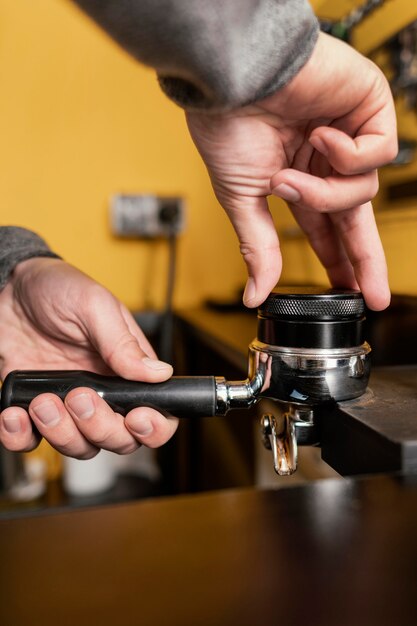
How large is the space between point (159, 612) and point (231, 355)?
0.99 ft

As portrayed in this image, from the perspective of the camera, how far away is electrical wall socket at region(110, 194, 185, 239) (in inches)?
46.1

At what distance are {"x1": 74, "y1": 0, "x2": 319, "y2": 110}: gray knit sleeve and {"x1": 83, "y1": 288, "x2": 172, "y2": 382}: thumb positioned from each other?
18cm

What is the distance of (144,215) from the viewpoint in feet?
3.86

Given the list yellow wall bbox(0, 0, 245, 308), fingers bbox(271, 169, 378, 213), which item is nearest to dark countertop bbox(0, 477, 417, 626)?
fingers bbox(271, 169, 378, 213)

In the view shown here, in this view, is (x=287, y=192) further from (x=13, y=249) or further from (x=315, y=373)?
(x=13, y=249)

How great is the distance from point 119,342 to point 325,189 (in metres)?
0.22

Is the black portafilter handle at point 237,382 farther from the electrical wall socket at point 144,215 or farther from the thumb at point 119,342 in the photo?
the electrical wall socket at point 144,215

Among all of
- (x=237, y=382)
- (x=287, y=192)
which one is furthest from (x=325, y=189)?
(x=237, y=382)

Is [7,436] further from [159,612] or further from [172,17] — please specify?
[172,17]

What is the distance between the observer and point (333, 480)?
65 cm

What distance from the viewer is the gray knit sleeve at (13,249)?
55cm

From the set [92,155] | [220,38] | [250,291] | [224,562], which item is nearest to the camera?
[220,38]

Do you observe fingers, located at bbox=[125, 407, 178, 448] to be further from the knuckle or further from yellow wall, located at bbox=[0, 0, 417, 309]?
yellow wall, located at bbox=[0, 0, 417, 309]

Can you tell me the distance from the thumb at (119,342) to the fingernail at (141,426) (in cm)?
3
